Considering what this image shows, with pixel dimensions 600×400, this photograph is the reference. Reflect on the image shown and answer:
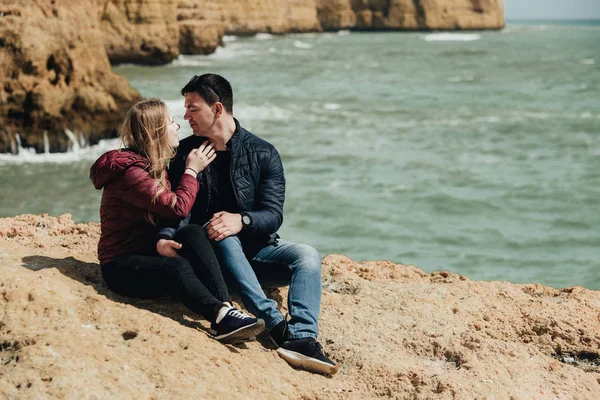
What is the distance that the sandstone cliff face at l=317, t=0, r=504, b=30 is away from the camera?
83.6m

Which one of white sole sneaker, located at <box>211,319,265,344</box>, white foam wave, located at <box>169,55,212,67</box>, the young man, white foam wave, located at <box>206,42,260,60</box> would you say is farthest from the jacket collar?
white foam wave, located at <box>206,42,260,60</box>

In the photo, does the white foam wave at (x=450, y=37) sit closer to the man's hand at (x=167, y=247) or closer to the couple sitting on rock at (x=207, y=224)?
the couple sitting on rock at (x=207, y=224)

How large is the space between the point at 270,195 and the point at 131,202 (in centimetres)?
80

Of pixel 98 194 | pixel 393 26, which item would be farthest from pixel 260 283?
pixel 393 26

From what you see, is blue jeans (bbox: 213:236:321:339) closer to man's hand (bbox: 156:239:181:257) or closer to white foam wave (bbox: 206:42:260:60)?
man's hand (bbox: 156:239:181:257)

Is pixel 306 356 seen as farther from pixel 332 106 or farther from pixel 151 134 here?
pixel 332 106

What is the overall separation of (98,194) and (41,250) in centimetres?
864

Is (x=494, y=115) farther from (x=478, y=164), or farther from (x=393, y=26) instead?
(x=393, y=26)

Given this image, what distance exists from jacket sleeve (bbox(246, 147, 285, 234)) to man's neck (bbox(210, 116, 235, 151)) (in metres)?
0.25

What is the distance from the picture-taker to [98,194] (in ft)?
43.8

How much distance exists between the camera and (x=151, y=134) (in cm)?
408

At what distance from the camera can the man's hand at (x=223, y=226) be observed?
418 cm

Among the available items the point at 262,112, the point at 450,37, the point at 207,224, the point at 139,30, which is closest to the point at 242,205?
the point at 207,224

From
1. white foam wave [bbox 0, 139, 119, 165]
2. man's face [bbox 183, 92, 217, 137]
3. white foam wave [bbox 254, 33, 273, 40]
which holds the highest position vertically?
man's face [bbox 183, 92, 217, 137]
